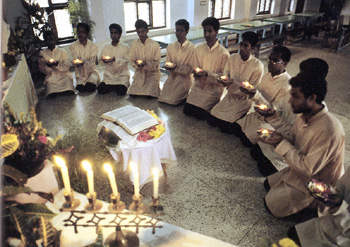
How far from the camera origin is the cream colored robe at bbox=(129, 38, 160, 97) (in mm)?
6062

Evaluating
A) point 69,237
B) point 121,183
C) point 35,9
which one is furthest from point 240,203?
point 35,9

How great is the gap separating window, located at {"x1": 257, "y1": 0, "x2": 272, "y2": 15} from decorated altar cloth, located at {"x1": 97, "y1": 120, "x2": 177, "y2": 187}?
1276 cm

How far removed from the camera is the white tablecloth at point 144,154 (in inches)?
127

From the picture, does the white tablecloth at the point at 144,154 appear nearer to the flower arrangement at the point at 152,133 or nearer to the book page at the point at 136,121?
the flower arrangement at the point at 152,133

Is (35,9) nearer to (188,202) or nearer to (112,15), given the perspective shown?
(112,15)

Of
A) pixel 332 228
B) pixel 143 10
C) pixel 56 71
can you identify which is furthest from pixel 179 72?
pixel 143 10

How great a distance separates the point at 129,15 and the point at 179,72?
183 inches

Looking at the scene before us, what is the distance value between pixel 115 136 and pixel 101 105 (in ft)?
9.12

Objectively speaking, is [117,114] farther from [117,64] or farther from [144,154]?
[117,64]

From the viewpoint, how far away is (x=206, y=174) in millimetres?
3912

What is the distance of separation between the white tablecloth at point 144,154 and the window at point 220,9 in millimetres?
9540

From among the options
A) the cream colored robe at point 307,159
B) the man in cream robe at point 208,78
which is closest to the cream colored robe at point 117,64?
the man in cream robe at point 208,78

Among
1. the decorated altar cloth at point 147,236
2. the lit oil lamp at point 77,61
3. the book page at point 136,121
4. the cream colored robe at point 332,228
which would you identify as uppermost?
the lit oil lamp at point 77,61

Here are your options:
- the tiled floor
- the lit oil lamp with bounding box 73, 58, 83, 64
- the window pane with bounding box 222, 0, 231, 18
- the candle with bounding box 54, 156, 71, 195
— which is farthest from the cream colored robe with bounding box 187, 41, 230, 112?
the window pane with bounding box 222, 0, 231, 18
